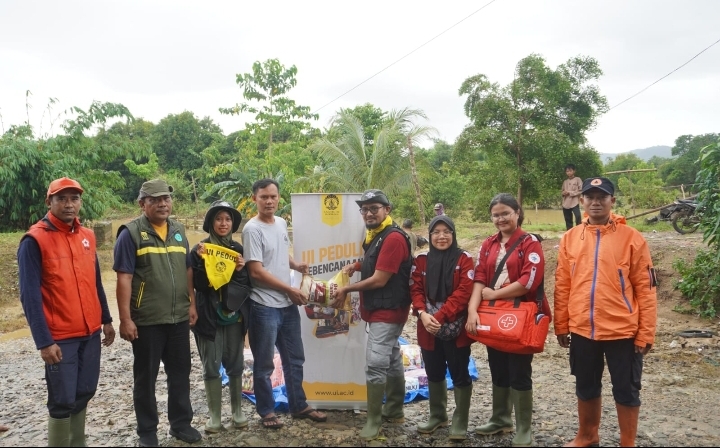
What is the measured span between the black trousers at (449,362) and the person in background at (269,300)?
104 centimetres

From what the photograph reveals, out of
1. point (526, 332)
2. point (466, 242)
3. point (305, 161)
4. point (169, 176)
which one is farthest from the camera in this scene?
point (169, 176)

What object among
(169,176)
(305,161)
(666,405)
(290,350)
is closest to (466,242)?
(305,161)

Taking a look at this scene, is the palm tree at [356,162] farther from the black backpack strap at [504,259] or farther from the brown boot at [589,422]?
the brown boot at [589,422]

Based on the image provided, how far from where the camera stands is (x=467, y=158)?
14.9m

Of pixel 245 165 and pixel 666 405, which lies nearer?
pixel 666 405

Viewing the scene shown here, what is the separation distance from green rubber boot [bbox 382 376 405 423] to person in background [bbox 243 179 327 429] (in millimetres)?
730

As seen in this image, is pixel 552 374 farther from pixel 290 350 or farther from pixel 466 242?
pixel 466 242

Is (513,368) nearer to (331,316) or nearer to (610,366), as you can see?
(610,366)

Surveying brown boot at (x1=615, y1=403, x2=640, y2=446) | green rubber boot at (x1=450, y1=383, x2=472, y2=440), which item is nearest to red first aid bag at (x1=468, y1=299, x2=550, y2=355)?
green rubber boot at (x1=450, y1=383, x2=472, y2=440)

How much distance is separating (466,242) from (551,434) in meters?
11.1

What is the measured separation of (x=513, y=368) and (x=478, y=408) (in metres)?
1.20

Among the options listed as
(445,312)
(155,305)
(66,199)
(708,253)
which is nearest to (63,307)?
(155,305)

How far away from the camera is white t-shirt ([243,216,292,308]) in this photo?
13.0 ft

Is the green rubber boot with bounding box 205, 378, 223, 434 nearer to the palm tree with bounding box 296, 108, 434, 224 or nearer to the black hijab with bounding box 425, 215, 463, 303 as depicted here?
the black hijab with bounding box 425, 215, 463, 303
